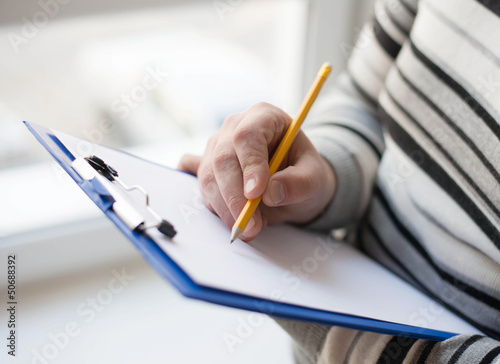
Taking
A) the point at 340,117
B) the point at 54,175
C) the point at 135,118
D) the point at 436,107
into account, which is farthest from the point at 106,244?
the point at 436,107

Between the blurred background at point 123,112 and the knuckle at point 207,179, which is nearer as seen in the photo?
the knuckle at point 207,179

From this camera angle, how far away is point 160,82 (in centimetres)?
97

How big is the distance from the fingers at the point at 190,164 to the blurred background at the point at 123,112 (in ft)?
0.98

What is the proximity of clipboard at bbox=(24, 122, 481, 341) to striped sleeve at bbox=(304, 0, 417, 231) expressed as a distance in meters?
0.06

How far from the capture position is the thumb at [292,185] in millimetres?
416

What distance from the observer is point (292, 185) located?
0.43m

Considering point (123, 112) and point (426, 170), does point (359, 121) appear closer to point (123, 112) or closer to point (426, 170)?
point (426, 170)

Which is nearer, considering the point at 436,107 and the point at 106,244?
the point at 436,107

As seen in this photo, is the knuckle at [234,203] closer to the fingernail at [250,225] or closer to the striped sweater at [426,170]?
the fingernail at [250,225]

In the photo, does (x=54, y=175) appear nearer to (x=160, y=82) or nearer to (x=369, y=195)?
(x=160, y=82)

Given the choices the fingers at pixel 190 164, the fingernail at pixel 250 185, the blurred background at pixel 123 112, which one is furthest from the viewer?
the blurred background at pixel 123 112

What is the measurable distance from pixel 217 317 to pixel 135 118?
45 cm

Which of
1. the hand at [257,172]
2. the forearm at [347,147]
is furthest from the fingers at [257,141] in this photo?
the forearm at [347,147]

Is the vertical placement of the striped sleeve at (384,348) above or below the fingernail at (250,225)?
below
